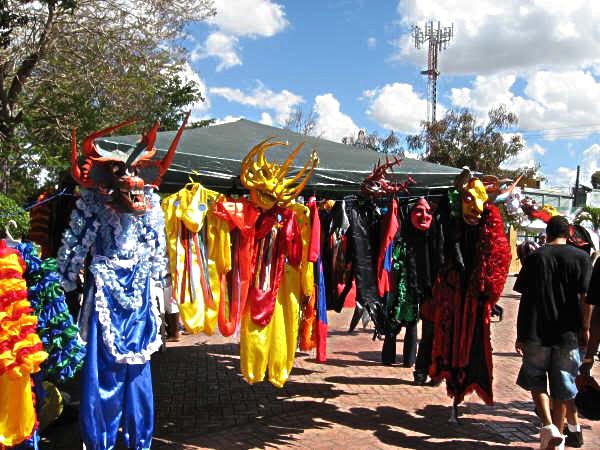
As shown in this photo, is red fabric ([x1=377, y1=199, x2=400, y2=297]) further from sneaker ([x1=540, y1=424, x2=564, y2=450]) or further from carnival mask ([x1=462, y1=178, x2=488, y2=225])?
sneaker ([x1=540, y1=424, x2=564, y2=450])

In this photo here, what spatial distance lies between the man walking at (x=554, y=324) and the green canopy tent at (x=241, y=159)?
55.8 inches

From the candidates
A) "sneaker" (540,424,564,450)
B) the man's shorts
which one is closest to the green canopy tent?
the man's shorts

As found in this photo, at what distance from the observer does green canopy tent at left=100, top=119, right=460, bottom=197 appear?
446cm

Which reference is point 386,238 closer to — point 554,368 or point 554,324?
point 554,324

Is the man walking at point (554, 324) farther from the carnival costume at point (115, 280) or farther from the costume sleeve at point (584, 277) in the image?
the carnival costume at point (115, 280)

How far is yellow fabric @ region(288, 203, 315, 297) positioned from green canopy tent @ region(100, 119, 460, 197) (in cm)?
43

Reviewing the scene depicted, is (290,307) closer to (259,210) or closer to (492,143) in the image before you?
(259,210)

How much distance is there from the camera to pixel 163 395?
554 cm

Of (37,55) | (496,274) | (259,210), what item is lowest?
(496,274)

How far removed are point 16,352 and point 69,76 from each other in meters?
9.59

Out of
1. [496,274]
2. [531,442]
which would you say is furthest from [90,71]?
[531,442]

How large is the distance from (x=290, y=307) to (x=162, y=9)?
989cm

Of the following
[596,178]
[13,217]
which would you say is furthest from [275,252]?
[596,178]

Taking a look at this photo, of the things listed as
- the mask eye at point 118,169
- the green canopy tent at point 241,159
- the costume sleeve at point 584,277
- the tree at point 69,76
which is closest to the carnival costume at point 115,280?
the mask eye at point 118,169
